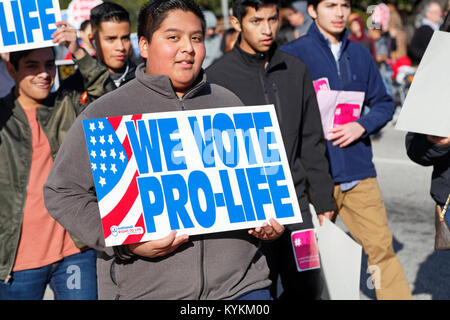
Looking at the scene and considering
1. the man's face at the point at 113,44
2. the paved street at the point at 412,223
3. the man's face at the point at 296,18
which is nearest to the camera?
the man's face at the point at 113,44

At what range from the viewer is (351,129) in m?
4.26

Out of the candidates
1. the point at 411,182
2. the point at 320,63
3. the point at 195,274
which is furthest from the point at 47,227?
the point at 411,182

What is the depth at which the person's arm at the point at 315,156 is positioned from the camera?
3.92m

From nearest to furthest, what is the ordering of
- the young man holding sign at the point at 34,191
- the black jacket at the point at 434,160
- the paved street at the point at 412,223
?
the black jacket at the point at 434,160, the young man holding sign at the point at 34,191, the paved street at the point at 412,223

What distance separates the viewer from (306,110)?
393cm

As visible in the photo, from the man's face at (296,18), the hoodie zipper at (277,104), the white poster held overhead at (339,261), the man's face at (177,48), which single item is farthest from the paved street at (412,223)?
the man's face at (177,48)

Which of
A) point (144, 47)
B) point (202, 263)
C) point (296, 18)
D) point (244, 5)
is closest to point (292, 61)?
point (244, 5)

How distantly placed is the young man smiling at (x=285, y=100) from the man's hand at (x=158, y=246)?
4.92 feet

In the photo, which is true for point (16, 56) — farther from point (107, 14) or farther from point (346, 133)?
point (346, 133)

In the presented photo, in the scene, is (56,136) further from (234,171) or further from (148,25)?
(234,171)

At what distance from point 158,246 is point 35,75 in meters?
1.57

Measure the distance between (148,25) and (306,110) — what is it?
1549mm

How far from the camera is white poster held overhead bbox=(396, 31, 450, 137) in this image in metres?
2.77

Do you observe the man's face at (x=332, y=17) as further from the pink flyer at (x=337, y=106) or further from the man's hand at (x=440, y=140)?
the man's hand at (x=440, y=140)
